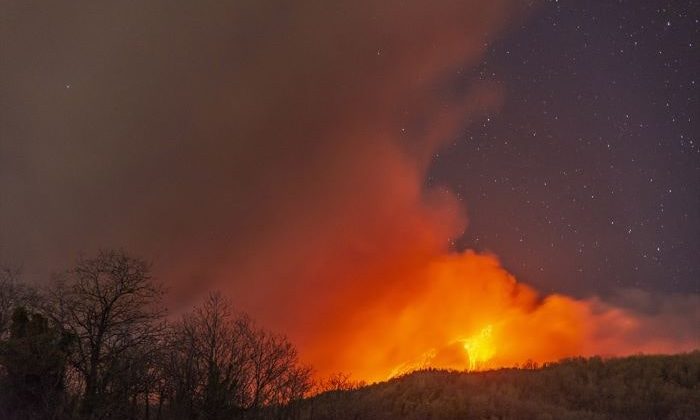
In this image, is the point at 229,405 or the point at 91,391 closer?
the point at 91,391

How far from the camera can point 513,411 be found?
55812mm

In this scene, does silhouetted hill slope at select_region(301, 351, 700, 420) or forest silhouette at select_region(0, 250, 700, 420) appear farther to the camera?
silhouetted hill slope at select_region(301, 351, 700, 420)

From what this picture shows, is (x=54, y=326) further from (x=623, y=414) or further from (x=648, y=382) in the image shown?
(x=648, y=382)

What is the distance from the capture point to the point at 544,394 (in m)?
65.2

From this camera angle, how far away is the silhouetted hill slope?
183 feet

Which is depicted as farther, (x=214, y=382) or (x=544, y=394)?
(x=544, y=394)

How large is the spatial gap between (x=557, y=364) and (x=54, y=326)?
5683 cm

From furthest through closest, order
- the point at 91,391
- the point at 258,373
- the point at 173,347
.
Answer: the point at 258,373 → the point at 173,347 → the point at 91,391

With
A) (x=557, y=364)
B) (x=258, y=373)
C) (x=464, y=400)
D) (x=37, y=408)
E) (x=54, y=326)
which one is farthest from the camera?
(x=557, y=364)

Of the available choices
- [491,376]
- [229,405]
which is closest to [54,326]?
[229,405]

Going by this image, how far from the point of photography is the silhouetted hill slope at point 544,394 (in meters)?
55.9

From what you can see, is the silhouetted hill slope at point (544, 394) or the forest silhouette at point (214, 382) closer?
the forest silhouette at point (214, 382)

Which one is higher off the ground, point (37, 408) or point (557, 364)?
point (557, 364)

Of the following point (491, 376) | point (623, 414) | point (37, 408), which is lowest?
point (37, 408)
